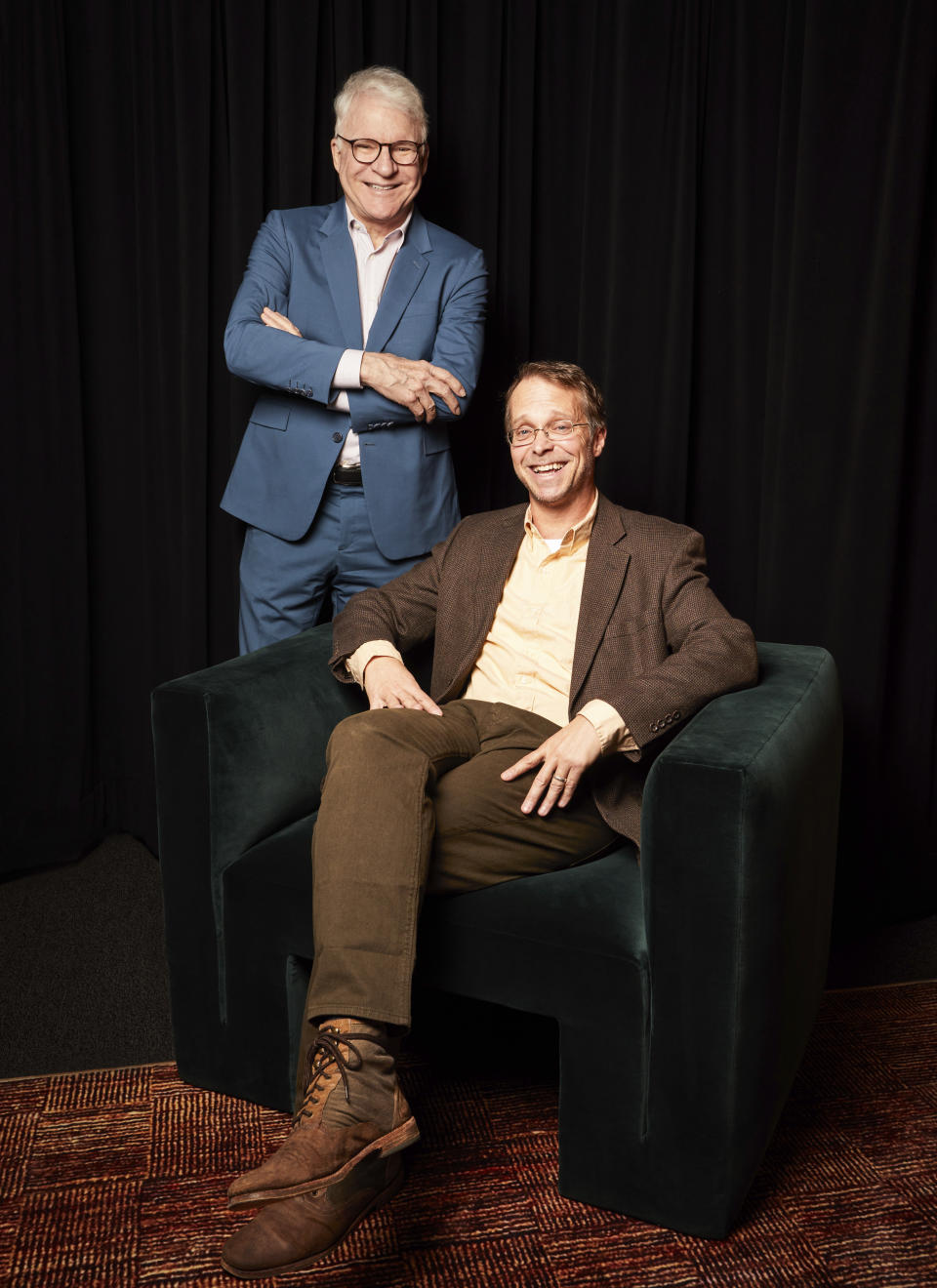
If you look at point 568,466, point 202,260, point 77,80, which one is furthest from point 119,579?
point 568,466

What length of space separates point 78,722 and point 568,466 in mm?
1809

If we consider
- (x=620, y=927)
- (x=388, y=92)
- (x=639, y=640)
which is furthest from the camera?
(x=388, y=92)

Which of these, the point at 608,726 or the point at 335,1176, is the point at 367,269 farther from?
the point at 335,1176

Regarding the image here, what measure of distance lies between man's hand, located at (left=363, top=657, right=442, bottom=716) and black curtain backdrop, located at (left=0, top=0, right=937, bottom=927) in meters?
1.01

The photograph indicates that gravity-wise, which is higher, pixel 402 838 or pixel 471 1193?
pixel 402 838

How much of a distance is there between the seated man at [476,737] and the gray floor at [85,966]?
0.79m

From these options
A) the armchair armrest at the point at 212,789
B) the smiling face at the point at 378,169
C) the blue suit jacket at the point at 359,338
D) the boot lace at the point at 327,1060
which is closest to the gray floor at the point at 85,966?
the armchair armrest at the point at 212,789

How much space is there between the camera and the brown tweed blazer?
6.01ft

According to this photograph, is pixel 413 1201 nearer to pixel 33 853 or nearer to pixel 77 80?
pixel 33 853

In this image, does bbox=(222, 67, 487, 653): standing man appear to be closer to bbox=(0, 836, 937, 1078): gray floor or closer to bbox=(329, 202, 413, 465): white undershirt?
bbox=(329, 202, 413, 465): white undershirt

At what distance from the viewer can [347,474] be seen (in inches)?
99.4

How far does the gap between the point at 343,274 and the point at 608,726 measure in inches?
51.1

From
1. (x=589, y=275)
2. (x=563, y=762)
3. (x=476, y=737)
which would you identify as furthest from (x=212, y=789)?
(x=589, y=275)

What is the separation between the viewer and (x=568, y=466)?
2059 mm
